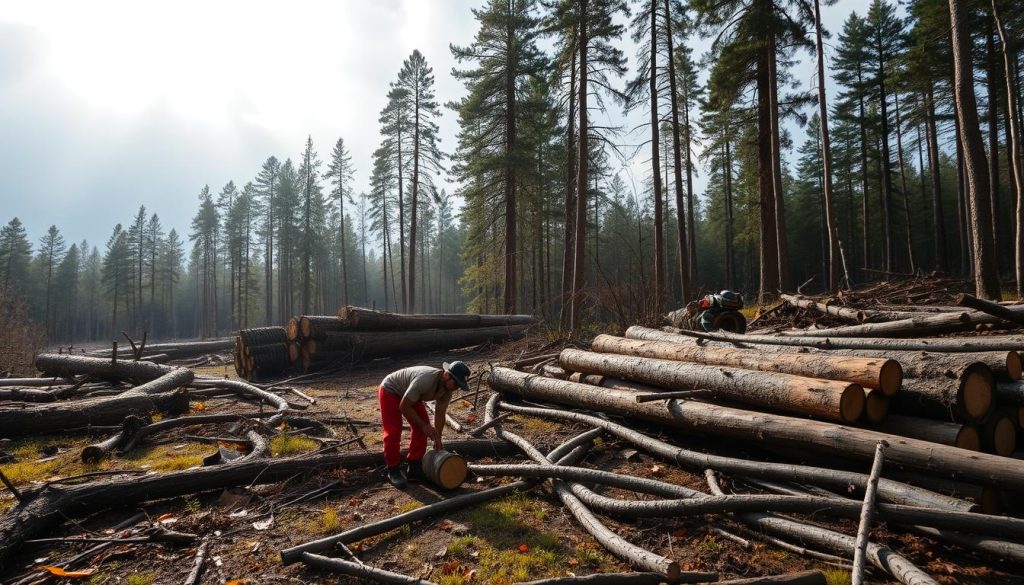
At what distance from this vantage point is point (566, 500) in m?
4.65

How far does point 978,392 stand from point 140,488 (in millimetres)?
7675

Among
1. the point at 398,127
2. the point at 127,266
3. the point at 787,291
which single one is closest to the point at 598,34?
Result: the point at 787,291

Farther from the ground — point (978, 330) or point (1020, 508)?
point (978, 330)

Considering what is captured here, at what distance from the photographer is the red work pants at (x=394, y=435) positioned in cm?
528

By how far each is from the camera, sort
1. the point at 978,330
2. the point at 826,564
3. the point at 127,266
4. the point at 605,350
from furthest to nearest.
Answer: the point at 127,266 → the point at 605,350 → the point at 978,330 → the point at 826,564

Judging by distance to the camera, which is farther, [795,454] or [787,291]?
[787,291]

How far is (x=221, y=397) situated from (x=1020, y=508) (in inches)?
473

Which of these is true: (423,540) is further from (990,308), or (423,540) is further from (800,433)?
(990,308)

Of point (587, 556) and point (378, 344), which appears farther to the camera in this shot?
point (378, 344)

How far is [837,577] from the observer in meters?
3.26

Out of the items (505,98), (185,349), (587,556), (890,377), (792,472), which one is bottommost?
(587,556)

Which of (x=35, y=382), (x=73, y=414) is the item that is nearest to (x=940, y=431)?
(x=73, y=414)

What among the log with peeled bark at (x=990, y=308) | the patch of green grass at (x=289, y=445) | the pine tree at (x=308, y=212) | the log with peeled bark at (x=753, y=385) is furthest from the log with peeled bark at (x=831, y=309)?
the pine tree at (x=308, y=212)

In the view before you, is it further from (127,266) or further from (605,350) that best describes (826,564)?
(127,266)
